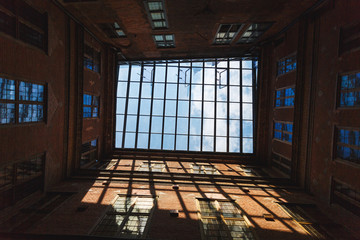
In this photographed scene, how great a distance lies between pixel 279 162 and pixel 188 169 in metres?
7.56

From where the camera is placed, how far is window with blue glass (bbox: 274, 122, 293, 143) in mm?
14036

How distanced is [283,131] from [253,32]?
27.5 ft

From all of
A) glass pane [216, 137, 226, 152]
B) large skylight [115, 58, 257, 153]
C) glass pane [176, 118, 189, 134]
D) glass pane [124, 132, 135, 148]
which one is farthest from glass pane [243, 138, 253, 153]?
glass pane [124, 132, 135, 148]

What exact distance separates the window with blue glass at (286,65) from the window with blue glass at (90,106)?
15.8 meters

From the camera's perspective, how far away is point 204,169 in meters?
16.1

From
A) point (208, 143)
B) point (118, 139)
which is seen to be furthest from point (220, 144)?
point (118, 139)

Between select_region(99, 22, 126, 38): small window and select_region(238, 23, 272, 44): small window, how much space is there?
9.98m

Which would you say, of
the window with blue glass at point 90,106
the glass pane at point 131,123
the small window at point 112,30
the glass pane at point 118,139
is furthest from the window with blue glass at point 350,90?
the glass pane at point 118,139

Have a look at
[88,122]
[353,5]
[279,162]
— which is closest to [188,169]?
[279,162]

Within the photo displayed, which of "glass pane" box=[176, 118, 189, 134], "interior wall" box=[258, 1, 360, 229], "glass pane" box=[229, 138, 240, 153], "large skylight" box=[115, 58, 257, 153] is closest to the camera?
"interior wall" box=[258, 1, 360, 229]

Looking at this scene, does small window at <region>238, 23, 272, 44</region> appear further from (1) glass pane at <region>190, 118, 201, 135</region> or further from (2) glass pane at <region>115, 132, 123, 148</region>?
(2) glass pane at <region>115, 132, 123, 148</region>

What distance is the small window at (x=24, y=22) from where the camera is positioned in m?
8.14

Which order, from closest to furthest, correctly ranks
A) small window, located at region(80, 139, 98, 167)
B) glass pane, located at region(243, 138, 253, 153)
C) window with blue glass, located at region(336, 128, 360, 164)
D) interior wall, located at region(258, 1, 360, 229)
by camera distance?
window with blue glass, located at region(336, 128, 360, 164) → interior wall, located at region(258, 1, 360, 229) → small window, located at region(80, 139, 98, 167) → glass pane, located at region(243, 138, 253, 153)

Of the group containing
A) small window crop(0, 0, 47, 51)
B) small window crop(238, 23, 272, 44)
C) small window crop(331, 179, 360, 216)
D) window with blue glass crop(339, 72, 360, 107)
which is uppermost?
small window crop(238, 23, 272, 44)
